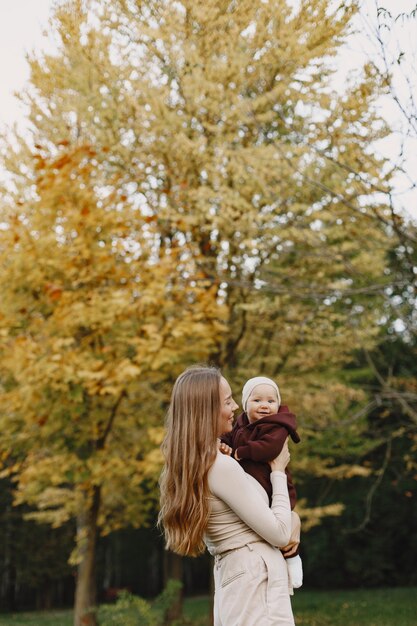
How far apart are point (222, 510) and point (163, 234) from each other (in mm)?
8228

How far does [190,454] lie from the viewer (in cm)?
218

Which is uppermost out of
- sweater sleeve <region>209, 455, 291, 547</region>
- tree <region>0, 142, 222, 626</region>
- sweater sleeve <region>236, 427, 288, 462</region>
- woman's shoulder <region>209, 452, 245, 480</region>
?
tree <region>0, 142, 222, 626</region>

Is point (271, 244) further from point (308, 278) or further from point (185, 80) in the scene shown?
point (185, 80)

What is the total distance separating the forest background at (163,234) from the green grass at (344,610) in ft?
11.5

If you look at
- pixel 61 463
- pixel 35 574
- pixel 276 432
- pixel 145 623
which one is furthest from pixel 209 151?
pixel 35 574

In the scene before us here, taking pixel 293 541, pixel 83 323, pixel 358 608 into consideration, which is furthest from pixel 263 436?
pixel 358 608

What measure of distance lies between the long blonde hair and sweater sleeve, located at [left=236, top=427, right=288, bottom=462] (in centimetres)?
15

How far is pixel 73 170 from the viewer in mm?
8523

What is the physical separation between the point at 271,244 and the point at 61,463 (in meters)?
3.78

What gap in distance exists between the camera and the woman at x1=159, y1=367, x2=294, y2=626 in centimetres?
212

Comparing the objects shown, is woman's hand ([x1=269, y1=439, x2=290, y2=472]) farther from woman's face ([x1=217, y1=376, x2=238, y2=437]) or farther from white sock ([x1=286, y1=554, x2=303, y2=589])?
white sock ([x1=286, y1=554, x2=303, y2=589])

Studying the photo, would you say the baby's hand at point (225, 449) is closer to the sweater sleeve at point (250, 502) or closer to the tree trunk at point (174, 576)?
the sweater sleeve at point (250, 502)

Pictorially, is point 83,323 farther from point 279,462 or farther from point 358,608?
point 358,608

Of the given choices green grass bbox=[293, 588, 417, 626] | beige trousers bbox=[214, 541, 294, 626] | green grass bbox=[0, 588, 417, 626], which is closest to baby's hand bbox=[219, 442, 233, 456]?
beige trousers bbox=[214, 541, 294, 626]
